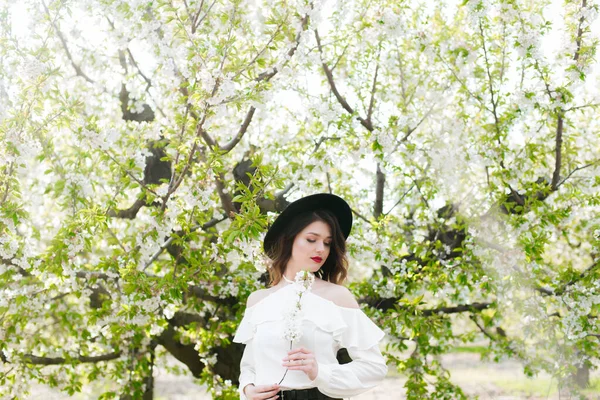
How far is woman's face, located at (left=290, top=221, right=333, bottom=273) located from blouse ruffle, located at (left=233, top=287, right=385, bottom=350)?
184 mm

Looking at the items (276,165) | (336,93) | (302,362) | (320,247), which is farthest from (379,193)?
(302,362)

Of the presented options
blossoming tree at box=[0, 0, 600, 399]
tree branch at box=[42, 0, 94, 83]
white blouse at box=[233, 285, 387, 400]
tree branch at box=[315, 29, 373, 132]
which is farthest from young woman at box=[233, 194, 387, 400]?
tree branch at box=[42, 0, 94, 83]

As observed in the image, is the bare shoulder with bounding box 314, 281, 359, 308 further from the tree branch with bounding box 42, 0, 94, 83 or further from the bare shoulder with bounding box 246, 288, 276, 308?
the tree branch with bounding box 42, 0, 94, 83

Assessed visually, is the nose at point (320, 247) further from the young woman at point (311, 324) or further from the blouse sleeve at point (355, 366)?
the blouse sleeve at point (355, 366)

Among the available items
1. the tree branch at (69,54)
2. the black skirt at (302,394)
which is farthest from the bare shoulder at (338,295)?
the tree branch at (69,54)

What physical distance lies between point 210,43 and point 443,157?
236 cm

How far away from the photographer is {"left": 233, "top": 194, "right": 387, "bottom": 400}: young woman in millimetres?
2473

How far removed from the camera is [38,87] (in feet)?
13.5

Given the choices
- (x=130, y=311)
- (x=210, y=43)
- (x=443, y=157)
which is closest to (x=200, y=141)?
(x=210, y=43)

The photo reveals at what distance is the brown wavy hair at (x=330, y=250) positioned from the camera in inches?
119

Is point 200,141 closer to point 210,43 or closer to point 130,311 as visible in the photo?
point 210,43

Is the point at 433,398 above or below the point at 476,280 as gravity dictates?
below

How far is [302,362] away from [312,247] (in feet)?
2.25

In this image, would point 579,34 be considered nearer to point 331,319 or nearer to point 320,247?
point 320,247
